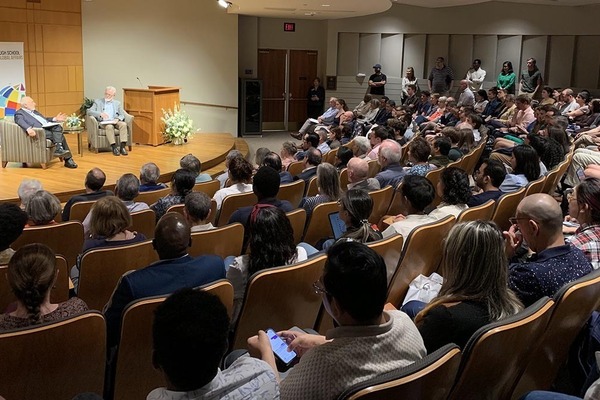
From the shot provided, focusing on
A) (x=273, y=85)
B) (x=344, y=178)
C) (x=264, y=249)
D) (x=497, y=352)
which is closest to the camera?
(x=497, y=352)

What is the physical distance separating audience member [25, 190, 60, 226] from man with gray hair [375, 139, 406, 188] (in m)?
2.95

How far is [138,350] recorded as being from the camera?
2.53 meters

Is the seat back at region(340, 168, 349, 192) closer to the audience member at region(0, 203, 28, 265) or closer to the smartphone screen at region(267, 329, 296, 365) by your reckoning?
the audience member at region(0, 203, 28, 265)

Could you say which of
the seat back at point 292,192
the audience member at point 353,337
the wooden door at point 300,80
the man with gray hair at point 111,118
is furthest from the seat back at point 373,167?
the wooden door at point 300,80

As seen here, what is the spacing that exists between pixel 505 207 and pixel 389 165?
67.6 inches

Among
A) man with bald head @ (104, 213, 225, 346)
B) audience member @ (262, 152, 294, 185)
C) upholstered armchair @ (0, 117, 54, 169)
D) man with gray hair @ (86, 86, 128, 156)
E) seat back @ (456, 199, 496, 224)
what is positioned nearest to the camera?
man with bald head @ (104, 213, 225, 346)

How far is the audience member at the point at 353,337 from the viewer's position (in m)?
1.83

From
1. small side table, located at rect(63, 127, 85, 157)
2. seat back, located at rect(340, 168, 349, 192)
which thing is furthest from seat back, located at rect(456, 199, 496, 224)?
small side table, located at rect(63, 127, 85, 157)

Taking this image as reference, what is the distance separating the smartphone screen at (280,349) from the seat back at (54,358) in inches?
25.1

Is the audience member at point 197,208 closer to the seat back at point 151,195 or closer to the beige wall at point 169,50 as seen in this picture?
the seat back at point 151,195

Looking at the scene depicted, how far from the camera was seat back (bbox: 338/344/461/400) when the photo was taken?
5.41 ft

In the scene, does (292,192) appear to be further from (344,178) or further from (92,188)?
(92,188)

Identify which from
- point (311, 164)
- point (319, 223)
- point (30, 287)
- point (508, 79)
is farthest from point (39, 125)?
point (508, 79)

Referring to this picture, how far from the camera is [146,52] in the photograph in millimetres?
13008
